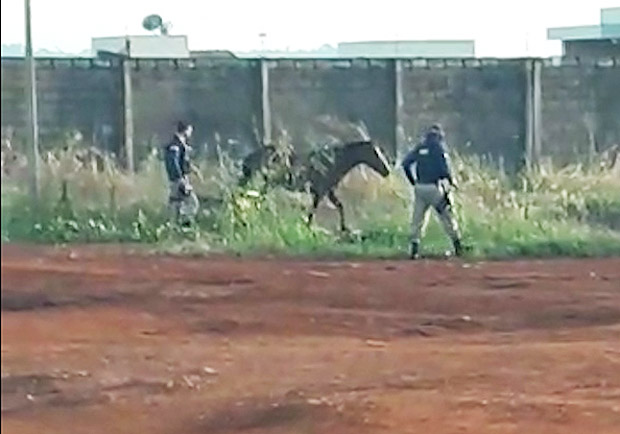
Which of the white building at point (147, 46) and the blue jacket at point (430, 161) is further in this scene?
the blue jacket at point (430, 161)

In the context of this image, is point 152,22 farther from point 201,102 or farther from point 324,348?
point 324,348

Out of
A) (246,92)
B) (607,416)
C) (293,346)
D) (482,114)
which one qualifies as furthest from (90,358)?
(607,416)

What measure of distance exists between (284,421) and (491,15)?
0.71 metres

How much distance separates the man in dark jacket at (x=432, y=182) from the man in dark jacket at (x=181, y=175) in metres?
0.34

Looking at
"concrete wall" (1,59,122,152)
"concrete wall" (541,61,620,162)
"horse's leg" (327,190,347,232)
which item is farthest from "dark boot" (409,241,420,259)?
"concrete wall" (1,59,122,152)

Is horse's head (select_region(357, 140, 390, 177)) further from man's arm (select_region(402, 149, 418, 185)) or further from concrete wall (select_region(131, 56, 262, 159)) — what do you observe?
concrete wall (select_region(131, 56, 262, 159))

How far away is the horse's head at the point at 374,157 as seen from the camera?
7.02 feet

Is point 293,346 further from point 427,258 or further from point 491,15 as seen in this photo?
point 491,15

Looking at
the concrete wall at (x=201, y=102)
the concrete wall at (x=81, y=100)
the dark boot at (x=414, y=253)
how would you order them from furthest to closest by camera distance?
the dark boot at (x=414, y=253)
the concrete wall at (x=201, y=102)
the concrete wall at (x=81, y=100)

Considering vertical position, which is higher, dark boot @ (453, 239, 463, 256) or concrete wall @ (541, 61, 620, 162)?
concrete wall @ (541, 61, 620, 162)

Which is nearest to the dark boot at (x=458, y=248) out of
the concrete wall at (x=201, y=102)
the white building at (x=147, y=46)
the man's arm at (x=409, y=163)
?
the man's arm at (x=409, y=163)

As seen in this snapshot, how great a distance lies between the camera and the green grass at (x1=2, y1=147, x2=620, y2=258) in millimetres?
1972

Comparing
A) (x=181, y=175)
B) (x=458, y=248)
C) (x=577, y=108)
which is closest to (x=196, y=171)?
(x=181, y=175)

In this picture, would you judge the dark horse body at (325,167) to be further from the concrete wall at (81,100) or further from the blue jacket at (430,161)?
the concrete wall at (81,100)
